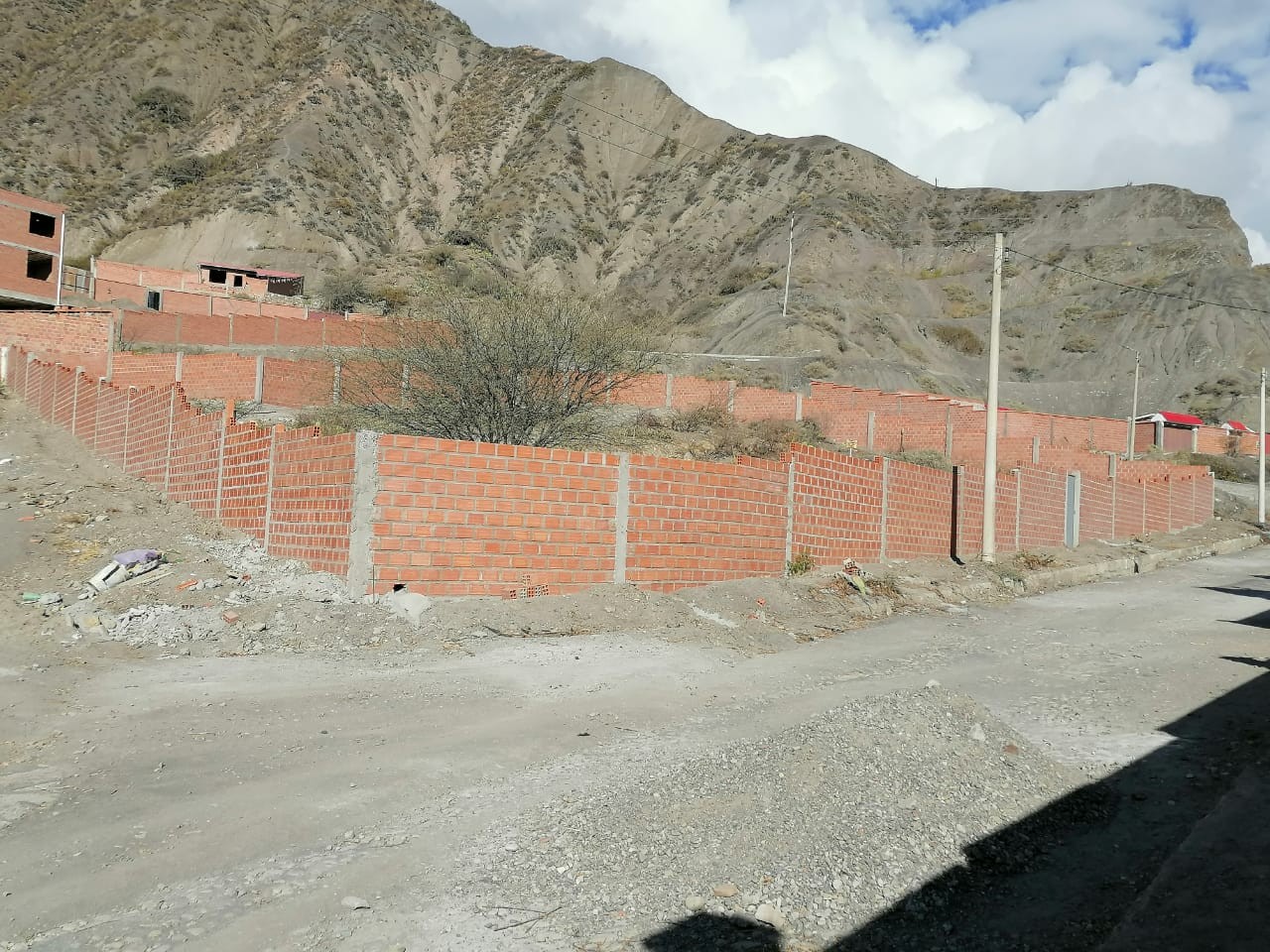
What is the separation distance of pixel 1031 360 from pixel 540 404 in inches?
2521

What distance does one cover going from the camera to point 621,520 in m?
10.8

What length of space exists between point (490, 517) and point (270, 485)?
3293 mm

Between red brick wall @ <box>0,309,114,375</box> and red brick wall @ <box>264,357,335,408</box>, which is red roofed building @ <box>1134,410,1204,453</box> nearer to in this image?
red brick wall @ <box>264,357,335,408</box>

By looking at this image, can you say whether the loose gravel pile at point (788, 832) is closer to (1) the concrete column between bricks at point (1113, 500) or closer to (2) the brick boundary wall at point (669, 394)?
(2) the brick boundary wall at point (669, 394)

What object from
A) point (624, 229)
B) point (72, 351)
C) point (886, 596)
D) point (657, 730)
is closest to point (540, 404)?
point (886, 596)

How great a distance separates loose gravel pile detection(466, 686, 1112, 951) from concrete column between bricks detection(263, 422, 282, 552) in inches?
291

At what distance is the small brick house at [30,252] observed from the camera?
41469 mm

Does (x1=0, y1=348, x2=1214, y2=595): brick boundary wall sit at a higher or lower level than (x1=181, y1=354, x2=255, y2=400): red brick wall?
lower

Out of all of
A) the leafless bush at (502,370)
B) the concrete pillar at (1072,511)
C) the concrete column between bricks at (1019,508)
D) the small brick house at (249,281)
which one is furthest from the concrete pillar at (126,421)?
the small brick house at (249,281)

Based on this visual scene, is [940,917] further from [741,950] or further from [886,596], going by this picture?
[886,596]

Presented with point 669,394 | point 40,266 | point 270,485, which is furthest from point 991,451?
point 40,266

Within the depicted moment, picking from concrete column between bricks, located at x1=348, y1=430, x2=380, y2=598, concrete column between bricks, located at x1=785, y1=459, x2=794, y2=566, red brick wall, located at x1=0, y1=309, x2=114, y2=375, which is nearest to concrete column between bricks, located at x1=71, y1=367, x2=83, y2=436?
red brick wall, located at x1=0, y1=309, x2=114, y2=375

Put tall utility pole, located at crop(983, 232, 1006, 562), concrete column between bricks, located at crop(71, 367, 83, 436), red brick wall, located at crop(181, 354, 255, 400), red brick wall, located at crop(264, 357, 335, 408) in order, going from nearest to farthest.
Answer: tall utility pole, located at crop(983, 232, 1006, 562) < concrete column between bricks, located at crop(71, 367, 83, 436) < red brick wall, located at crop(181, 354, 255, 400) < red brick wall, located at crop(264, 357, 335, 408)

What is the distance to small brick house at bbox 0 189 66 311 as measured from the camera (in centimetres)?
4147
